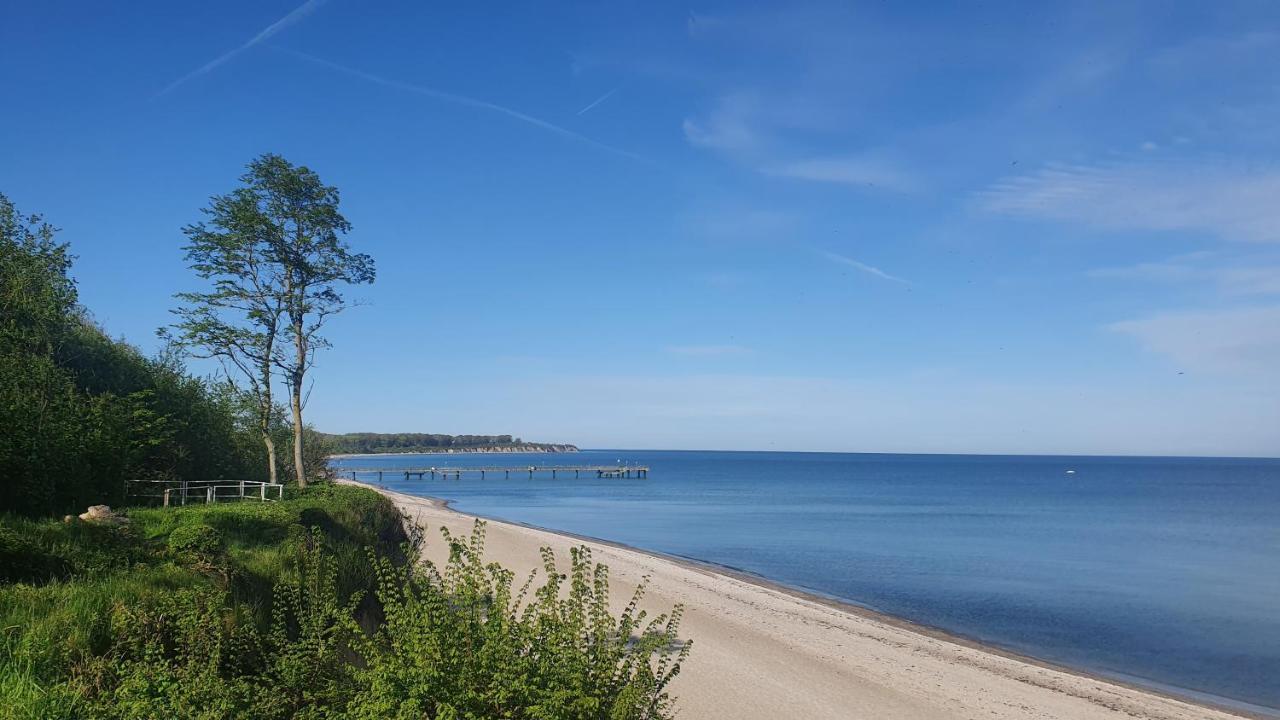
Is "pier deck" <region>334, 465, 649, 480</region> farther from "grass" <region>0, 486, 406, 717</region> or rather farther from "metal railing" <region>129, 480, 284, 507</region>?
"grass" <region>0, 486, 406, 717</region>

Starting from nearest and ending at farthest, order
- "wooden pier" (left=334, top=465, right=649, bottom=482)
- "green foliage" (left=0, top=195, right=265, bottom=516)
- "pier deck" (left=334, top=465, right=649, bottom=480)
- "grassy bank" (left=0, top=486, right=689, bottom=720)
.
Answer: "grassy bank" (left=0, top=486, right=689, bottom=720) → "green foliage" (left=0, top=195, right=265, bottom=516) → "pier deck" (left=334, top=465, right=649, bottom=480) → "wooden pier" (left=334, top=465, right=649, bottom=482)

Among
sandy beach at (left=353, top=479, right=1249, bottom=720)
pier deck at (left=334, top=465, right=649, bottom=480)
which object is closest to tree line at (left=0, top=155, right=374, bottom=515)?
sandy beach at (left=353, top=479, right=1249, bottom=720)

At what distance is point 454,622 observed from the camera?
6.06m

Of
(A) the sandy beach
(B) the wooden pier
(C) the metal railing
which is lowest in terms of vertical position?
(B) the wooden pier

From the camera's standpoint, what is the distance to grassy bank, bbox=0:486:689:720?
5273mm

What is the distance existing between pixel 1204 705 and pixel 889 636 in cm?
684

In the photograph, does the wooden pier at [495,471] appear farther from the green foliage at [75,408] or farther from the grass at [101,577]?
the grass at [101,577]

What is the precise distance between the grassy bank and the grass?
0.02 m

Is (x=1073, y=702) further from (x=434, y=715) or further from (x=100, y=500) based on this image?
(x=100, y=500)

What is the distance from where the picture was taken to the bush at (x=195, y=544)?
10.4 metres

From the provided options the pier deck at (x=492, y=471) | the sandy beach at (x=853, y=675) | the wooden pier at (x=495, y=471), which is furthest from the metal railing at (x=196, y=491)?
the wooden pier at (x=495, y=471)

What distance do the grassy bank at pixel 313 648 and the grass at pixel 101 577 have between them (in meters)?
0.02

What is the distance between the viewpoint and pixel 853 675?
16359 millimetres

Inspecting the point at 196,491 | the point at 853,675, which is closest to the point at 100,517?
the point at 196,491
